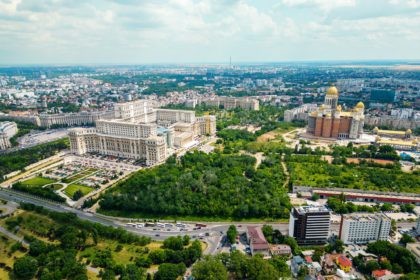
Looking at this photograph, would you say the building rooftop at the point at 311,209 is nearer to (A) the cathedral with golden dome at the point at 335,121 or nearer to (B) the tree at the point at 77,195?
(B) the tree at the point at 77,195

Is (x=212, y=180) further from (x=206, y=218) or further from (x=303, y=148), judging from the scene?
(x=303, y=148)

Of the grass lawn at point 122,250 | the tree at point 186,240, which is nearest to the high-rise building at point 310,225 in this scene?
the tree at point 186,240

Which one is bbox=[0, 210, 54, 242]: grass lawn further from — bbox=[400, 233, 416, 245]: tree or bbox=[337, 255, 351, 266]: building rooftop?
bbox=[400, 233, 416, 245]: tree

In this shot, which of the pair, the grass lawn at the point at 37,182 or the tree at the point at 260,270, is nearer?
the tree at the point at 260,270

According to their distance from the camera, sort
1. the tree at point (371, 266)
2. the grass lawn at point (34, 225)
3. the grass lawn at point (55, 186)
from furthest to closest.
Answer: the grass lawn at point (55, 186) < the grass lawn at point (34, 225) < the tree at point (371, 266)

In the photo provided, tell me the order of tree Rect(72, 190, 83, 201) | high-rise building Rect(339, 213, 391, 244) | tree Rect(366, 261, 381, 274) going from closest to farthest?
tree Rect(366, 261, 381, 274) → high-rise building Rect(339, 213, 391, 244) → tree Rect(72, 190, 83, 201)

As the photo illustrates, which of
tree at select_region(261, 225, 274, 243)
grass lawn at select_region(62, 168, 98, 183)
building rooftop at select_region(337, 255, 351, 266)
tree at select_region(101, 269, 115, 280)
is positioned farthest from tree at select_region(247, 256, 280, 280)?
grass lawn at select_region(62, 168, 98, 183)

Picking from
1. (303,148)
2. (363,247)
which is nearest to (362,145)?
(303,148)
